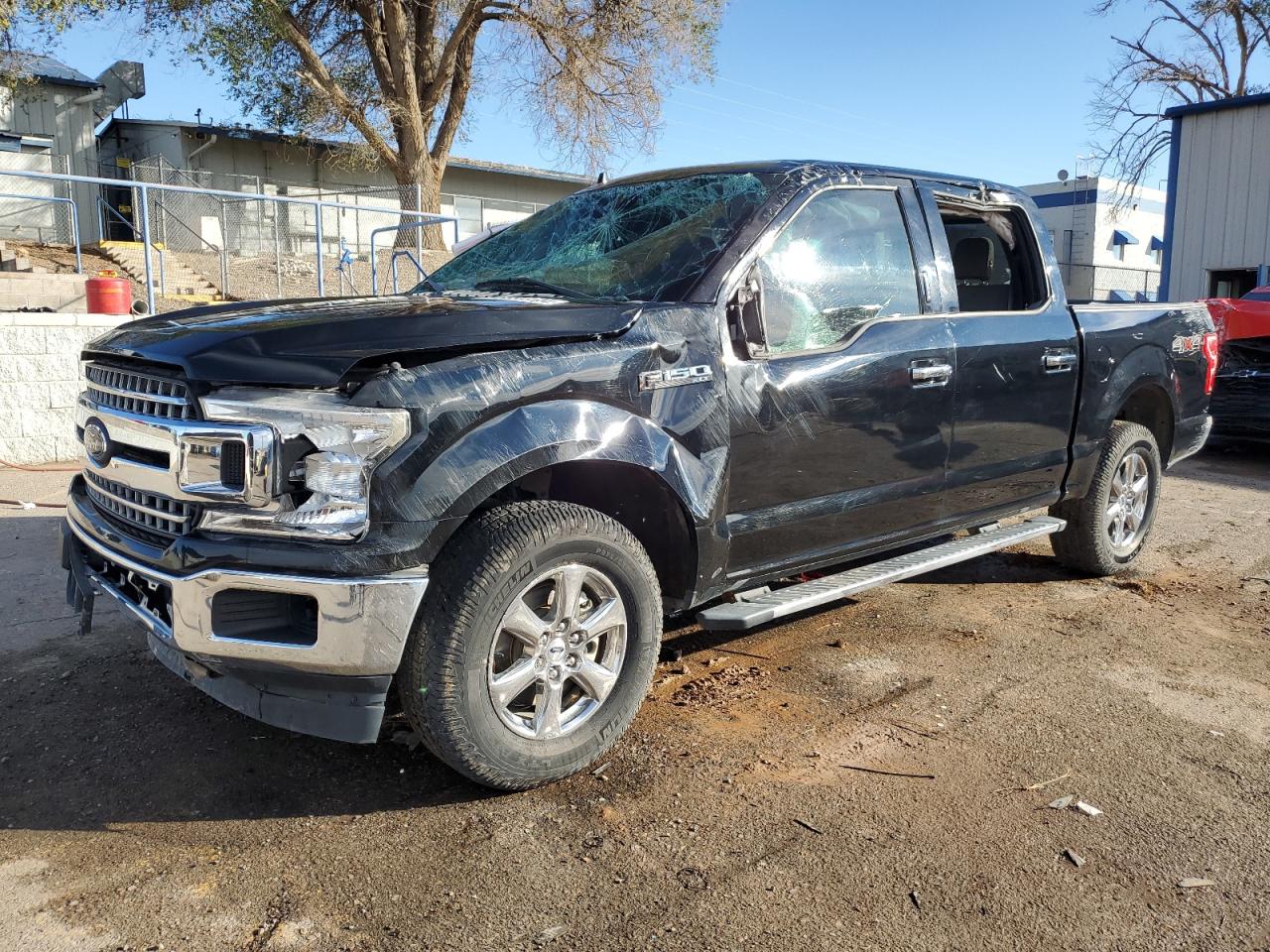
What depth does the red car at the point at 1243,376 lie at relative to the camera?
30.1 ft

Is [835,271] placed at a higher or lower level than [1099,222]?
lower

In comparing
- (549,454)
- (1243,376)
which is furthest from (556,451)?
(1243,376)

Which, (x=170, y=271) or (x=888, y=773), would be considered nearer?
(x=888, y=773)

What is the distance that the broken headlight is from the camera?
263 centimetres

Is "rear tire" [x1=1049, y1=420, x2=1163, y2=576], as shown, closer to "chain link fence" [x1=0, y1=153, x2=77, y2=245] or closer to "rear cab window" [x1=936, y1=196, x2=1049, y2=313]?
"rear cab window" [x1=936, y1=196, x2=1049, y2=313]

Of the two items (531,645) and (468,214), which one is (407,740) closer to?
(531,645)

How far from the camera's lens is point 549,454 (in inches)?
116

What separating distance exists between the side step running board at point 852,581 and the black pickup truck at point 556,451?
0.02 metres

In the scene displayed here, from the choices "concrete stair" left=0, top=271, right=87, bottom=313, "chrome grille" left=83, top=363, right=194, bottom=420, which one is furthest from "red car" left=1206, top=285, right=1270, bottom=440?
"concrete stair" left=0, top=271, right=87, bottom=313

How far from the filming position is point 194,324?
3.05 m

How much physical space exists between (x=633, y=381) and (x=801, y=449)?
803 mm

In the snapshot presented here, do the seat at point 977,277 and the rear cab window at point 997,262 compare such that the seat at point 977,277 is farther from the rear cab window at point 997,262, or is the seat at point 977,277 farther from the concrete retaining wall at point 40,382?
the concrete retaining wall at point 40,382

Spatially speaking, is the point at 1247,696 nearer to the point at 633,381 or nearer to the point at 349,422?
the point at 633,381

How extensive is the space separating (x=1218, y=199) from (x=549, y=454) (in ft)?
67.7
